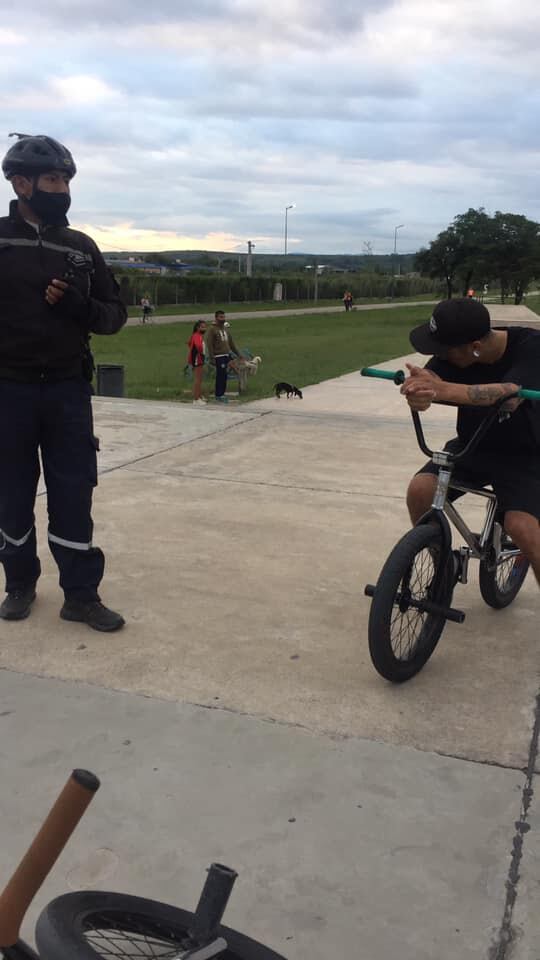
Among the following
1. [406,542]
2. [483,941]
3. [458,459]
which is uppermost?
[458,459]

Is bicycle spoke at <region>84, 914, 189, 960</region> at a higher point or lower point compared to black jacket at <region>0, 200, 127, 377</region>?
lower

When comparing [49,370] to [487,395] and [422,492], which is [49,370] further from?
[487,395]

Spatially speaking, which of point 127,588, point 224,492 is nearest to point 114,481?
point 224,492

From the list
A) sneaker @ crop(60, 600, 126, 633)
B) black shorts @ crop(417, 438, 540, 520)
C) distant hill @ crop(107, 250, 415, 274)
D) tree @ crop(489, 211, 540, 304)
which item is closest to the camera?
black shorts @ crop(417, 438, 540, 520)

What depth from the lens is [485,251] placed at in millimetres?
53125

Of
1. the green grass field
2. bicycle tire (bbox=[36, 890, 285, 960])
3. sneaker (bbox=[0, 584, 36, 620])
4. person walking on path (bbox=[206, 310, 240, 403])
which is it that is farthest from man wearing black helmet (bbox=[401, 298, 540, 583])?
the green grass field

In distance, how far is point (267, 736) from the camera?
292cm

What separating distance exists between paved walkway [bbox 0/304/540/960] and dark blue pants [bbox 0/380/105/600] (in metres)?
0.25

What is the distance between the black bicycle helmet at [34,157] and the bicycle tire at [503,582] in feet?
8.29

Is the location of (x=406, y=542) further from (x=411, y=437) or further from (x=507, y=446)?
(x=411, y=437)

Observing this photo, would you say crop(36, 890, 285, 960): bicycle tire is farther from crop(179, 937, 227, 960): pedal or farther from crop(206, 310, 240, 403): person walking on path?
crop(206, 310, 240, 403): person walking on path

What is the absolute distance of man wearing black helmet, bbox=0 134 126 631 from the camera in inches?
135

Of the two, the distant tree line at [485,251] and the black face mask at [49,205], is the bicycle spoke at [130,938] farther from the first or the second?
the distant tree line at [485,251]

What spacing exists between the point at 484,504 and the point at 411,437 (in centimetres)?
263
